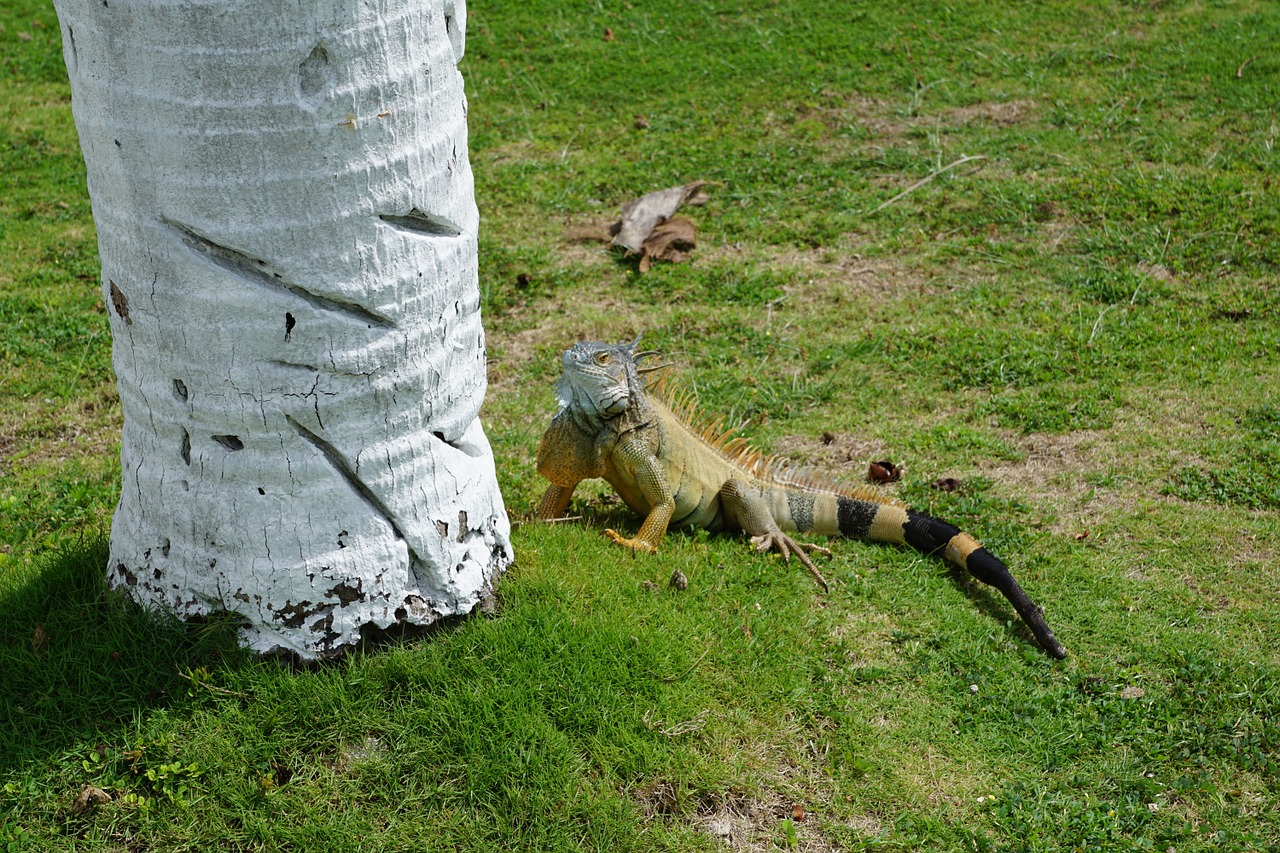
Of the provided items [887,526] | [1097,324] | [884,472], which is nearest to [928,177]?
[1097,324]

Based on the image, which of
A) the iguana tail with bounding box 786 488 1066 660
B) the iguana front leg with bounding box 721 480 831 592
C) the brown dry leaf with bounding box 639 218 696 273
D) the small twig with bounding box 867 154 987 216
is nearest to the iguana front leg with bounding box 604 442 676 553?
the iguana front leg with bounding box 721 480 831 592

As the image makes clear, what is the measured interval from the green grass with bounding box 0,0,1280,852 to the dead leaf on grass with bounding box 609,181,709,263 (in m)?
0.25

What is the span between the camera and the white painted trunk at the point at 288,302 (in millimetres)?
2848

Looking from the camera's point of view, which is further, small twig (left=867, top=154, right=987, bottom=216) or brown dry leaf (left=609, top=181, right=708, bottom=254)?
small twig (left=867, top=154, right=987, bottom=216)

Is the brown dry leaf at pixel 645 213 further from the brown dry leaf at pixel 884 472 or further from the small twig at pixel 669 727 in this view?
the small twig at pixel 669 727

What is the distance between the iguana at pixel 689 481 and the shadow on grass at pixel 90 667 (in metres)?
1.76

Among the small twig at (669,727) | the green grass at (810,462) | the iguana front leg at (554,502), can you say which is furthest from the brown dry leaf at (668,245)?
the small twig at (669,727)

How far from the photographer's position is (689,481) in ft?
16.0

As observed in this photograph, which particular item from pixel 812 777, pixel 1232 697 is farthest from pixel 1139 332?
pixel 812 777

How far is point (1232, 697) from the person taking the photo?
4.07 metres

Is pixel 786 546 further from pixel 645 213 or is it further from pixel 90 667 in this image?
pixel 645 213

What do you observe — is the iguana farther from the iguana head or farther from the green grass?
the green grass

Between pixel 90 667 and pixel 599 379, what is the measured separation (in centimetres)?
216

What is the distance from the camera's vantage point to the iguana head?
14.9ft
